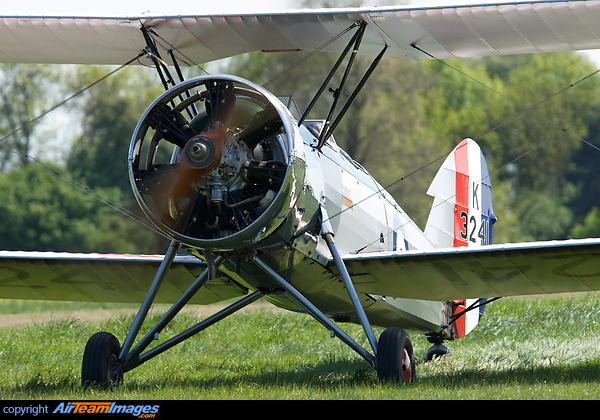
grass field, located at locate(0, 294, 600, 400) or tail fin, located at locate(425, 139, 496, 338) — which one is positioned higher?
tail fin, located at locate(425, 139, 496, 338)

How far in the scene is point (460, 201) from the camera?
11.1 m

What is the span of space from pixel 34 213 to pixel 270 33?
38.3m

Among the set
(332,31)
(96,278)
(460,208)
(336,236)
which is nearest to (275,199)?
(336,236)

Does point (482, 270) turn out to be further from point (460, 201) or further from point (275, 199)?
point (460, 201)

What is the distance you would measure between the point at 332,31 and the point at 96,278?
133 inches

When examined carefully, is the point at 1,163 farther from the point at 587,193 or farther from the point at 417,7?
the point at 417,7

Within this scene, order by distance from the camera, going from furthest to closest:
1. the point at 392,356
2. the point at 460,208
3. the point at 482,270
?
the point at 460,208, the point at 482,270, the point at 392,356

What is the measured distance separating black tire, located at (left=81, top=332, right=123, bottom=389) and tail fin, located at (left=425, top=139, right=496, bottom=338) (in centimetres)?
491

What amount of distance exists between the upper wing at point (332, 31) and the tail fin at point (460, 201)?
2925 mm

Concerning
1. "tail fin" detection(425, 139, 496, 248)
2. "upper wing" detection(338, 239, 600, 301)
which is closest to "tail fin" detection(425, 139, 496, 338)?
"tail fin" detection(425, 139, 496, 248)

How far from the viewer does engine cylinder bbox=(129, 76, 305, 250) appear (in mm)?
6316

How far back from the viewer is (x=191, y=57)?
859cm

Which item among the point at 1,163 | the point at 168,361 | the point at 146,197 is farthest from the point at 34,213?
the point at 146,197
